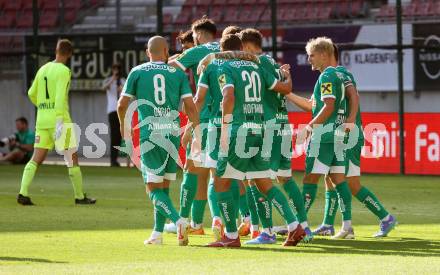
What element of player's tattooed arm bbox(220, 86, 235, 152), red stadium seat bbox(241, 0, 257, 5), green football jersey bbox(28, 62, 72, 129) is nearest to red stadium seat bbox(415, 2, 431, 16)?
red stadium seat bbox(241, 0, 257, 5)

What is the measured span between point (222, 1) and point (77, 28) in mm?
3706

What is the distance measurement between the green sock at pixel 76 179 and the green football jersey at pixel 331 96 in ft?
15.5

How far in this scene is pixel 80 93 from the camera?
2862 cm

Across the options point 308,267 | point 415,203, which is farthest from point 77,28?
point 308,267

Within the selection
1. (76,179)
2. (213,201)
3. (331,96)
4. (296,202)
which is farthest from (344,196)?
(76,179)

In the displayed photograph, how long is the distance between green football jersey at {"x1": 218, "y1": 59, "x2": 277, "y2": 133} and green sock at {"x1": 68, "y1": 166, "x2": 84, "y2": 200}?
5271mm

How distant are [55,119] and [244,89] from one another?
17.7 ft

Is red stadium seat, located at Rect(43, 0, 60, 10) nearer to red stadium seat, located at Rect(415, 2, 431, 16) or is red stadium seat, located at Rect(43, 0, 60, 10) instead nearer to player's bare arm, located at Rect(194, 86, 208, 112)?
red stadium seat, located at Rect(415, 2, 431, 16)

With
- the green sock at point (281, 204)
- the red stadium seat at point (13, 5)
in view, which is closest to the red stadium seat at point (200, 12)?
the red stadium seat at point (13, 5)

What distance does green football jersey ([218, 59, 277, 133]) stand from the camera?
37.1ft

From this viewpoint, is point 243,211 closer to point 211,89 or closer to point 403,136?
point 211,89

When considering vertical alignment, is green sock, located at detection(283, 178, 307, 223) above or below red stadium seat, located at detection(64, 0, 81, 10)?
below

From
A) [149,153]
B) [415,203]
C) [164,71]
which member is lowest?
[415,203]

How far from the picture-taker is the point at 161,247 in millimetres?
11344
